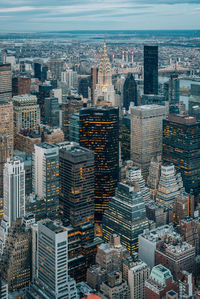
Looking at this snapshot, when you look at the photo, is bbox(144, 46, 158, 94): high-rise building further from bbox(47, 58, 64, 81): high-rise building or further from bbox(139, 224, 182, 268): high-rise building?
bbox(139, 224, 182, 268): high-rise building

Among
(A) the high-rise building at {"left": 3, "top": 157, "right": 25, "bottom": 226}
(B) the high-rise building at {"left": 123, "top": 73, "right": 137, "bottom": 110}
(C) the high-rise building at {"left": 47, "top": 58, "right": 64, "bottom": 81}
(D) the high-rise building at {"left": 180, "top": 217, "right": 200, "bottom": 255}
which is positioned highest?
(C) the high-rise building at {"left": 47, "top": 58, "right": 64, "bottom": 81}

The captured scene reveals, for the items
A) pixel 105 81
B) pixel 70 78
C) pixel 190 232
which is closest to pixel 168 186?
pixel 190 232

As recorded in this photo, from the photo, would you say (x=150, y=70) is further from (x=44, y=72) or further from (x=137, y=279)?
(x=137, y=279)

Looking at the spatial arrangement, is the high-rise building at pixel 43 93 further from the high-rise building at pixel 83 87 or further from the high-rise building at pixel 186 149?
the high-rise building at pixel 186 149

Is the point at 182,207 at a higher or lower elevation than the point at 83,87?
lower

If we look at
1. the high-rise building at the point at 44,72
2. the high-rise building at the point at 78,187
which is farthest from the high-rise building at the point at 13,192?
the high-rise building at the point at 44,72

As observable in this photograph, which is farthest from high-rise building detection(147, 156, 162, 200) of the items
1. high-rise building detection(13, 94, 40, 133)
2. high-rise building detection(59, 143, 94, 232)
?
high-rise building detection(13, 94, 40, 133)

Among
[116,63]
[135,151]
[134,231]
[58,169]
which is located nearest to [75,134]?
[135,151]
